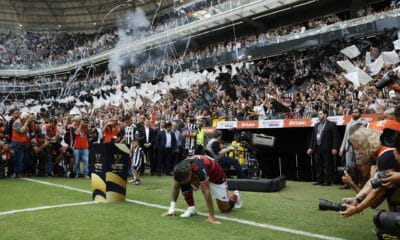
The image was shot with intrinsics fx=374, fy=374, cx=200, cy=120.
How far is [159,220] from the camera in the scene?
512 cm

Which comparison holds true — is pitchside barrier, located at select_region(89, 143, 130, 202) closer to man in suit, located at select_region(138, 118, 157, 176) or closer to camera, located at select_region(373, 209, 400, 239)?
→ camera, located at select_region(373, 209, 400, 239)

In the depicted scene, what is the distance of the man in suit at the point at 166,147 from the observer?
12122 millimetres

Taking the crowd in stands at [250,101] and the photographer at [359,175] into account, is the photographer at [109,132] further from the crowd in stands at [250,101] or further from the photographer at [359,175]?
the photographer at [359,175]

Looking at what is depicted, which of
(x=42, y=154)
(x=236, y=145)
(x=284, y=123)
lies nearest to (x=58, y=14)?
(x=42, y=154)

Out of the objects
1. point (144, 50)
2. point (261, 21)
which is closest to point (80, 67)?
point (144, 50)

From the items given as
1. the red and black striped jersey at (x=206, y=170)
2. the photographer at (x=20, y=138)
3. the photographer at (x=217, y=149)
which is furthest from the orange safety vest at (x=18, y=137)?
the red and black striped jersey at (x=206, y=170)

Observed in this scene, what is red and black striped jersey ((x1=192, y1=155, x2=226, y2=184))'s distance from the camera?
4994 mm

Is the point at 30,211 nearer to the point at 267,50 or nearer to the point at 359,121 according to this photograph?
the point at 359,121

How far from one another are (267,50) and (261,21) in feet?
24.1

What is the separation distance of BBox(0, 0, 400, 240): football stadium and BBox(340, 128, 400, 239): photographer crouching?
0.01 metres

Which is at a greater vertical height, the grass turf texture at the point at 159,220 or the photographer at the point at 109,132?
the photographer at the point at 109,132

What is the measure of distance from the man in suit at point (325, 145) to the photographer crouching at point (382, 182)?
5219 millimetres

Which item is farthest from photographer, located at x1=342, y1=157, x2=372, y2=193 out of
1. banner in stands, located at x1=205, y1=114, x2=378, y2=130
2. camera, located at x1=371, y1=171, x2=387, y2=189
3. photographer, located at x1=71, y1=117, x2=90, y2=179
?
photographer, located at x1=71, y1=117, x2=90, y2=179

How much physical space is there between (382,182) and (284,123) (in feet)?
23.2
